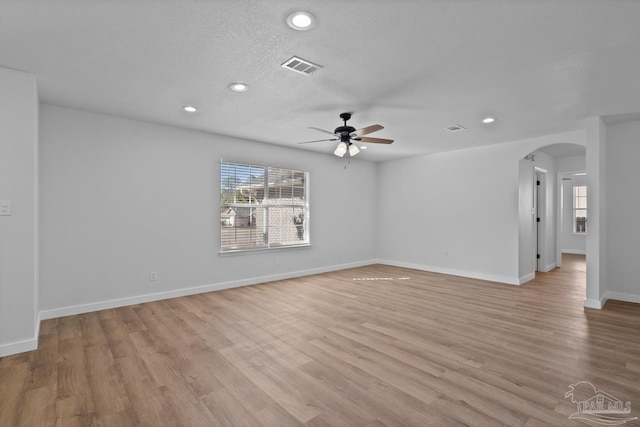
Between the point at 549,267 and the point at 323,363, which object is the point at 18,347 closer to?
the point at 323,363

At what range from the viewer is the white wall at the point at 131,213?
12.5 feet

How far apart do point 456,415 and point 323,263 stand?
4820 millimetres

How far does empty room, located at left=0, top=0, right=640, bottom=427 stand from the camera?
2074 millimetres

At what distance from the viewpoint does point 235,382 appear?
7.63 ft

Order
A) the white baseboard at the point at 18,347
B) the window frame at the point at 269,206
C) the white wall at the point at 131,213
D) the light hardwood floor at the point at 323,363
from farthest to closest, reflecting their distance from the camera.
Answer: the window frame at the point at 269,206 → the white wall at the point at 131,213 → the white baseboard at the point at 18,347 → the light hardwood floor at the point at 323,363

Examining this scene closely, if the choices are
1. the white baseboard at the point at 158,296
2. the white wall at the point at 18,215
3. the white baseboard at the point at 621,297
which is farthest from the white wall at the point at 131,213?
the white baseboard at the point at 621,297

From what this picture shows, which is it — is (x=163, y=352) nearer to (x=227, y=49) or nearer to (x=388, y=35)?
(x=227, y=49)

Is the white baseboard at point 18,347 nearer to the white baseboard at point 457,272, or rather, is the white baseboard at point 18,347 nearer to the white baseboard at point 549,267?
the white baseboard at point 457,272

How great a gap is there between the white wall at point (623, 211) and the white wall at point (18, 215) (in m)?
7.36

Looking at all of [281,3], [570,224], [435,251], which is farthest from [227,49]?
[570,224]

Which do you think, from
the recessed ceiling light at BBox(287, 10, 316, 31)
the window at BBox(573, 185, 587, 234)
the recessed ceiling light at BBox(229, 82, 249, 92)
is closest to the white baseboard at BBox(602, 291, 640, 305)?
the recessed ceiling light at BBox(287, 10, 316, 31)

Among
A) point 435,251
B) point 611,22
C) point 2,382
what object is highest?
point 611,22

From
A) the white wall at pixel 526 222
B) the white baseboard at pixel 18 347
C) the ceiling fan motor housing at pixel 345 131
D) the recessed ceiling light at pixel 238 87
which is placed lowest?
the white baseboard at pixel 18 347

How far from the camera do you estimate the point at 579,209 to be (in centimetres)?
956
